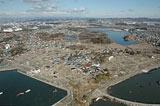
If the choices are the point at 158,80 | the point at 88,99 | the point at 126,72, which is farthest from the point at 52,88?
the point at 158,80

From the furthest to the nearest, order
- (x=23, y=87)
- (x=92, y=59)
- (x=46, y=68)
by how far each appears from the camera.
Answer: (x=92, y=59) < (x=46, y=68) < (x=23, y=87)

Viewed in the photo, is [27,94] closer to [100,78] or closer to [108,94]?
[100,78]

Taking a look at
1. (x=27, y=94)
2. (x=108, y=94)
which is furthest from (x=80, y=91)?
(x=27, y=94)

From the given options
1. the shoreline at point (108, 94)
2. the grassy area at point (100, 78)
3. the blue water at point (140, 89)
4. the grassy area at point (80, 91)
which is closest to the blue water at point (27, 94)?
the grassy area at point (80, 91)

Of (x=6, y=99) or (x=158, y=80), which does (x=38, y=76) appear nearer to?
(x=6, y=99)

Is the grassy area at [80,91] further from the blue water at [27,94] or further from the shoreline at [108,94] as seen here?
the blue water at [27,94]

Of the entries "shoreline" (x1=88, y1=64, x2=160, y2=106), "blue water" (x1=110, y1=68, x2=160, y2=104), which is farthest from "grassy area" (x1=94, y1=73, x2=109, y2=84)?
"blue water" (x1=110, y1=68, x2=160, y2=104)

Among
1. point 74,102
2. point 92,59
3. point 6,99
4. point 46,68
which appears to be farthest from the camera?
point 92,59
